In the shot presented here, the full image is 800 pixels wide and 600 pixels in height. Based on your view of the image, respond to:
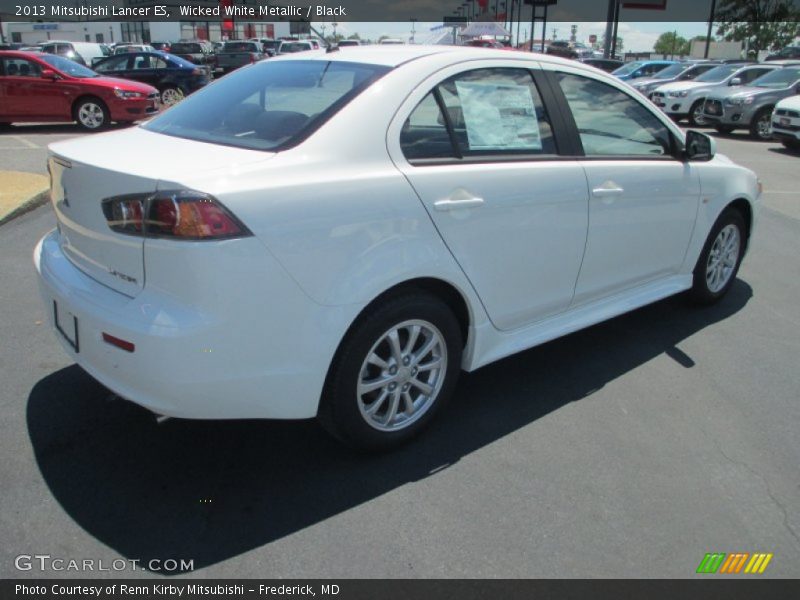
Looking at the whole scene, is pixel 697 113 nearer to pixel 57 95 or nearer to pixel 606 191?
pixel 57 95

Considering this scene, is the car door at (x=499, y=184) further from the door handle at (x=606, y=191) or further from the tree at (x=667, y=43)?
the tree at (x=667, y=43)

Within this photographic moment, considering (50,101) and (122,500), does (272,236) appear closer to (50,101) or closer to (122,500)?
(122,500)

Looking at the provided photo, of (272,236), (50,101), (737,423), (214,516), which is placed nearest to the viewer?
(272,236)

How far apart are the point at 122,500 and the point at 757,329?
409 cm

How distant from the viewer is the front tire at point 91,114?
13.5 meters

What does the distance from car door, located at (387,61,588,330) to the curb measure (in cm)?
539

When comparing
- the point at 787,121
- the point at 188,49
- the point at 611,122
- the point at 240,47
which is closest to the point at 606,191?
the point at 611,122

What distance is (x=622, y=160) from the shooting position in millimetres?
3793

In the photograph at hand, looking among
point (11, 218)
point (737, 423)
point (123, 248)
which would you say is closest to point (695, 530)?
point (737, 423)

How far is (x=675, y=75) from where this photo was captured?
2119 cm

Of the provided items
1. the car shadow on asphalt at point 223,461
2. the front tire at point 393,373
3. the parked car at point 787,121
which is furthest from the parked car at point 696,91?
the front tire at point 393,373

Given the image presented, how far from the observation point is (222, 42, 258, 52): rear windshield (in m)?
34.4

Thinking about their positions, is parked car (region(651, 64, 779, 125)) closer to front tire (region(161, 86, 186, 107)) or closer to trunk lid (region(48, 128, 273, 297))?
front tire (region(161, 86, 186, 107))

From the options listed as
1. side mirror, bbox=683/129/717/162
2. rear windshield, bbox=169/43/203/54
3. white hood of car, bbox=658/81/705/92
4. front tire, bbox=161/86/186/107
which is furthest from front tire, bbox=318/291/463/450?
rear windshield, bbox=169/43/203/54
